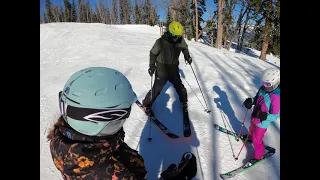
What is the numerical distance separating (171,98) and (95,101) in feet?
15.0

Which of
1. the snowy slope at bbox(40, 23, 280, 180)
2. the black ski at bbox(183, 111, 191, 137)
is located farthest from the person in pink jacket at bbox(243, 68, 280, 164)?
the black ski at bbox(183, 111, 191, 137)

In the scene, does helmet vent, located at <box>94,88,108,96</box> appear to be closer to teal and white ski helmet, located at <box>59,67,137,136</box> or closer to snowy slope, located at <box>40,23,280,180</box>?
teal and white ski helmet, located at <box>59,67,137,136</box>

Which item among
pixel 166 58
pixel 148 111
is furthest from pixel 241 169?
pixel 166 58

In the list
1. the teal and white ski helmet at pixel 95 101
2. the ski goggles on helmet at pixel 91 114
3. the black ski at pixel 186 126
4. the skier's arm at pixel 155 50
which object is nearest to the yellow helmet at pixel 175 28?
the skier's arm at pixel 155 50

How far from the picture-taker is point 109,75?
1.25 metres

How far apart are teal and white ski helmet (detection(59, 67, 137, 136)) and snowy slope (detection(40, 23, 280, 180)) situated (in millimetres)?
2062

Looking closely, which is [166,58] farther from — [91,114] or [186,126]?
[91,114]

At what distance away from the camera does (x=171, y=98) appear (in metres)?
5.71

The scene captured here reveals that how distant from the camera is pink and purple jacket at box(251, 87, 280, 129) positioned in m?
2.91

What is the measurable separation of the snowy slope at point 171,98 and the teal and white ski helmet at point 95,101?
206 centimetres
